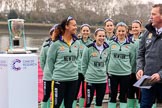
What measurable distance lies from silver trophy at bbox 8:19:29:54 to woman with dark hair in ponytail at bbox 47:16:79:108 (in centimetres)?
42

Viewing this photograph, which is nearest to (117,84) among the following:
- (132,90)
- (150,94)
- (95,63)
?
(132,90)

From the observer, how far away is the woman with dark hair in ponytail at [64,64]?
16.8ft

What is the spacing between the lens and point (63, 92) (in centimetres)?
513

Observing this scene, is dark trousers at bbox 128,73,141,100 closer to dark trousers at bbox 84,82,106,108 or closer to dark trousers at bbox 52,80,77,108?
dark trousers at bbox 84,82,106,108

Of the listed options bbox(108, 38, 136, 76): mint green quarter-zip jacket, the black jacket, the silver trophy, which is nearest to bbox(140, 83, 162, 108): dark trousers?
the black jacket

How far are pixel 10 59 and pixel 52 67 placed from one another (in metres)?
0.79

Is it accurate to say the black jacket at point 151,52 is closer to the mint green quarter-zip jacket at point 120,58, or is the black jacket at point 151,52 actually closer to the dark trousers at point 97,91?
the dark trousers at point 97,91

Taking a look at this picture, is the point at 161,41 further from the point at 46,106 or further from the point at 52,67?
the point at 46,106

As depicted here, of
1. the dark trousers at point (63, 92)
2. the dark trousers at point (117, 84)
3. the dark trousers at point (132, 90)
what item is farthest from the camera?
the dark trousers at point (132, 90)

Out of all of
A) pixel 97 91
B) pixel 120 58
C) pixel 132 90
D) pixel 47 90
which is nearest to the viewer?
pixel 97 91

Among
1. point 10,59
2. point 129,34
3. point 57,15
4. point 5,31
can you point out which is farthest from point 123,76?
point 57,15

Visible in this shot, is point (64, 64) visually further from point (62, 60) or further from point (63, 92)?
point (63, 92)

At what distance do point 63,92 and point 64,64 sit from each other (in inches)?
15.7

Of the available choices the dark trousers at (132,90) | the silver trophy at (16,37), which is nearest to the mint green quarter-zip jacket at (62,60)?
the silver trophy at (16,37)
